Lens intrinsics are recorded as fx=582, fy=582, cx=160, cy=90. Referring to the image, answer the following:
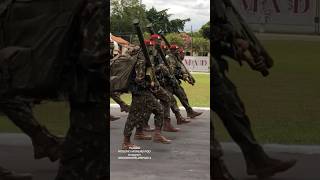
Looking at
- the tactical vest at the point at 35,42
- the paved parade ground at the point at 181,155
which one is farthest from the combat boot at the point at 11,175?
the paved parade ground at the point at 181,155

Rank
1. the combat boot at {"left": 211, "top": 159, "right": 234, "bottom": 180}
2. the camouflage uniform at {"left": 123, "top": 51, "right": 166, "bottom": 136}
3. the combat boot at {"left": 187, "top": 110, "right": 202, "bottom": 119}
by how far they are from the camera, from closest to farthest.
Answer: the combat boot at {"left": 187, "top": 110, "right": 202, "bottom": 119} → the camouflage uniform at {"left": 123, "top": 51, "right": 166, "bottom": 136} → the combat boot at {"left": 211, "top": 159, "right": 234, "bottom": 180}

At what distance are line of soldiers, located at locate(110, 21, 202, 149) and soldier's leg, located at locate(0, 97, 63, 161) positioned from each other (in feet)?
2.05

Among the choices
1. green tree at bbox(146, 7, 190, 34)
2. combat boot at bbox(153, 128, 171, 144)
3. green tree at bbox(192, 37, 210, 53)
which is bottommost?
combat boot at bbox(153, 128, 171, 144)

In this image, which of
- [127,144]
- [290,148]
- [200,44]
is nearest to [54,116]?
[127,144]

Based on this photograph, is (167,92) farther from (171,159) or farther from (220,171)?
(220,171)

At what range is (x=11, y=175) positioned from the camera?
4707 millimetres

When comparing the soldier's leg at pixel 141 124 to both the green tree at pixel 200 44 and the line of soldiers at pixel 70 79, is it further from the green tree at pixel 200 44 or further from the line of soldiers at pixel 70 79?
the green tree at pixel 200 44

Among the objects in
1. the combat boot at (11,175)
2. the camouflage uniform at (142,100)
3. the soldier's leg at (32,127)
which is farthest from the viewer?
the combat boot at (11,175)

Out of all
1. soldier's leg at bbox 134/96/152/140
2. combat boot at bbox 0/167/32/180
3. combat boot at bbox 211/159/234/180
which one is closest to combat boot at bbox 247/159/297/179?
combat boot at bbox 211/159/234/180

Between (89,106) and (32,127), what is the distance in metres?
0.52

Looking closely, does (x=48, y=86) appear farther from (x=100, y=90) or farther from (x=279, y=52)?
(x=279, y=52)

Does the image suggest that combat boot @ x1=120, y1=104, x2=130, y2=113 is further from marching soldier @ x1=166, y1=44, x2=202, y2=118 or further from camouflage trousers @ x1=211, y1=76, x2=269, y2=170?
camouflage trousers @ x1=211, y1=76, x2=269, y2=170

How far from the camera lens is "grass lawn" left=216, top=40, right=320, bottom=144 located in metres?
4.32

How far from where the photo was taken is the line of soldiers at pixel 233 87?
14.2 ft
